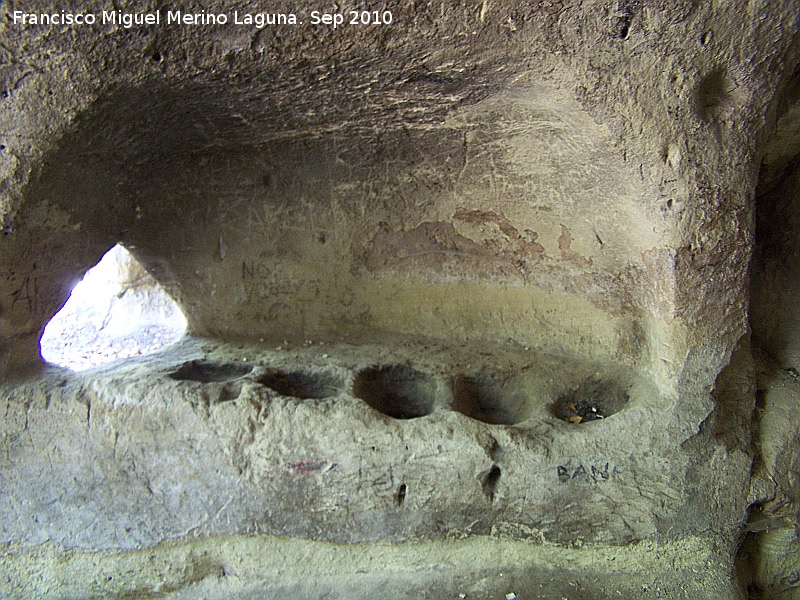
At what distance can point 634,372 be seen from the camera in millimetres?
2404

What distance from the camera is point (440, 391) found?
2.38 m

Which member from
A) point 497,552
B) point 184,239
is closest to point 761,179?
point 497,552

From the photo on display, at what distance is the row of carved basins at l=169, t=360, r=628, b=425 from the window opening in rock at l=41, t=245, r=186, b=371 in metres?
3.64

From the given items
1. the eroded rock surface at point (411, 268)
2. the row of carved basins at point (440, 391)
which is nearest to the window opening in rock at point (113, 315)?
the eroded rock surface at point (411, 268)

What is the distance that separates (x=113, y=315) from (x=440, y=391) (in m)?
4.96

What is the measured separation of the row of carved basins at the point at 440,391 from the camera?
2387 mm

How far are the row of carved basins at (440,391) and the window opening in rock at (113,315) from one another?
11.9ft

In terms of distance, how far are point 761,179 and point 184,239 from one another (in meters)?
2.40

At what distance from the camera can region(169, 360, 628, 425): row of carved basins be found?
2387mm

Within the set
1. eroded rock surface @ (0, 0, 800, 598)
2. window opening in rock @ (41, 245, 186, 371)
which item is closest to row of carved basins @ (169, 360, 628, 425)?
eroded rock surface @ (0, 0, 800, 598)

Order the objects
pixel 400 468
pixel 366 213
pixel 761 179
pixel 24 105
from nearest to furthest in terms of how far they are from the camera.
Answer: pixel 24 105 → pixel 400 468 → pixel 761 179 → pixel 366 213

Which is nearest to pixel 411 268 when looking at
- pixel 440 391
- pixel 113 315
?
pixel 440 391

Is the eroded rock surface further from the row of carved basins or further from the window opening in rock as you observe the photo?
the window opening in rock

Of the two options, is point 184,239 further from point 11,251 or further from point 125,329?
point 125,329
